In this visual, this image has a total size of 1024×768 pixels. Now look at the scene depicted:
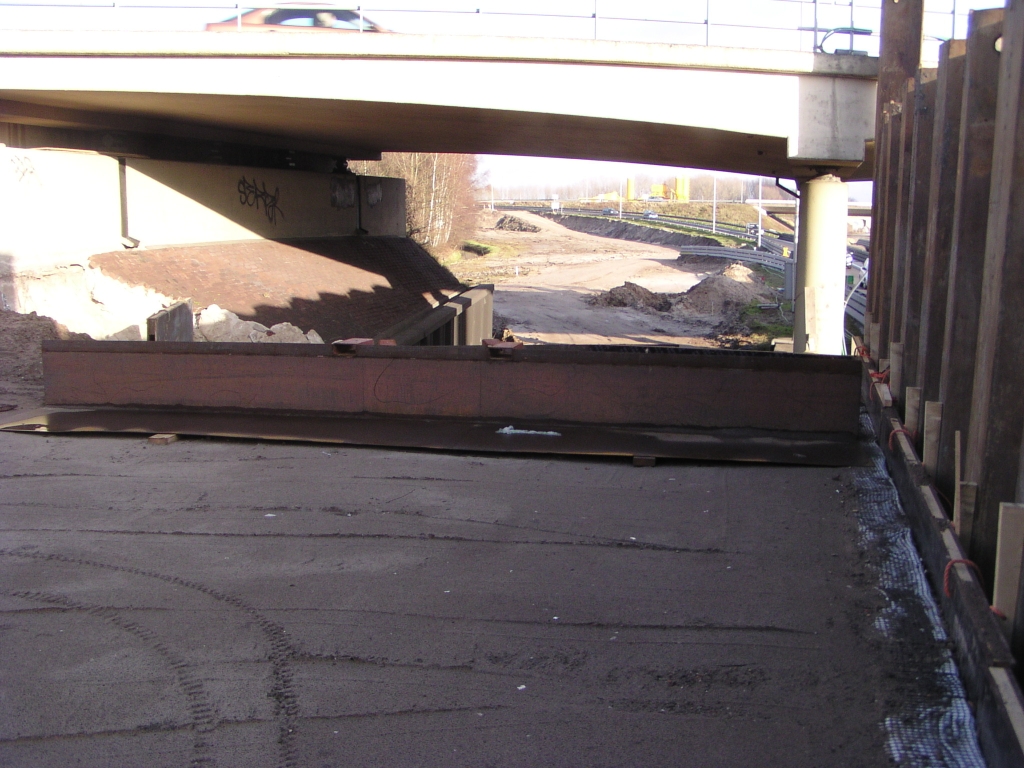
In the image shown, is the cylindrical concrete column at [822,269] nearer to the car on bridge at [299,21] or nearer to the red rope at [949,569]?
the car on bridge at [299,21]

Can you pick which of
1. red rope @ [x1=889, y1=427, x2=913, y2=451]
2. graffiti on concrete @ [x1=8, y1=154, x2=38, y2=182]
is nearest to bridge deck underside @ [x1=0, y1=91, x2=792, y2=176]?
graffiti on concrete @ [x1=8, y1=154, x2=38, y2=182]

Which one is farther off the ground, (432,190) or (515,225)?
(432,190)

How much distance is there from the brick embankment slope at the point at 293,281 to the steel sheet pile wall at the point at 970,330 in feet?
39.7

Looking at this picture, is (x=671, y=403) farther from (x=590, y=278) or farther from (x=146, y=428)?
(x=590, y=278)

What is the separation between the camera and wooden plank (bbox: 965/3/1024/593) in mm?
4379

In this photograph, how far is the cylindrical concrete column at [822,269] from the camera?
55.5 feet

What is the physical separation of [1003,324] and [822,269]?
1329 centimetres

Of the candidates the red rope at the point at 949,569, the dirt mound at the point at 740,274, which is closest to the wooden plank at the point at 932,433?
the red rope at the point at 949,569

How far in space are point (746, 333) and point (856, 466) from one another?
2420cm

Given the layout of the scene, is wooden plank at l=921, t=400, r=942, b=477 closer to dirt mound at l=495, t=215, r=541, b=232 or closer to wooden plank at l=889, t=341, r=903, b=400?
wooden plank at l=889, t=341, r=903, b=400

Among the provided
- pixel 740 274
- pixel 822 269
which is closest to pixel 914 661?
pixel 822 269

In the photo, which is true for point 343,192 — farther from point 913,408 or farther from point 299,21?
point 913,408

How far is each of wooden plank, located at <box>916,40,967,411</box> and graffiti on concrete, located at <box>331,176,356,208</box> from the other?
2078cm

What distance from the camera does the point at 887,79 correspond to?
12359 millimetres
